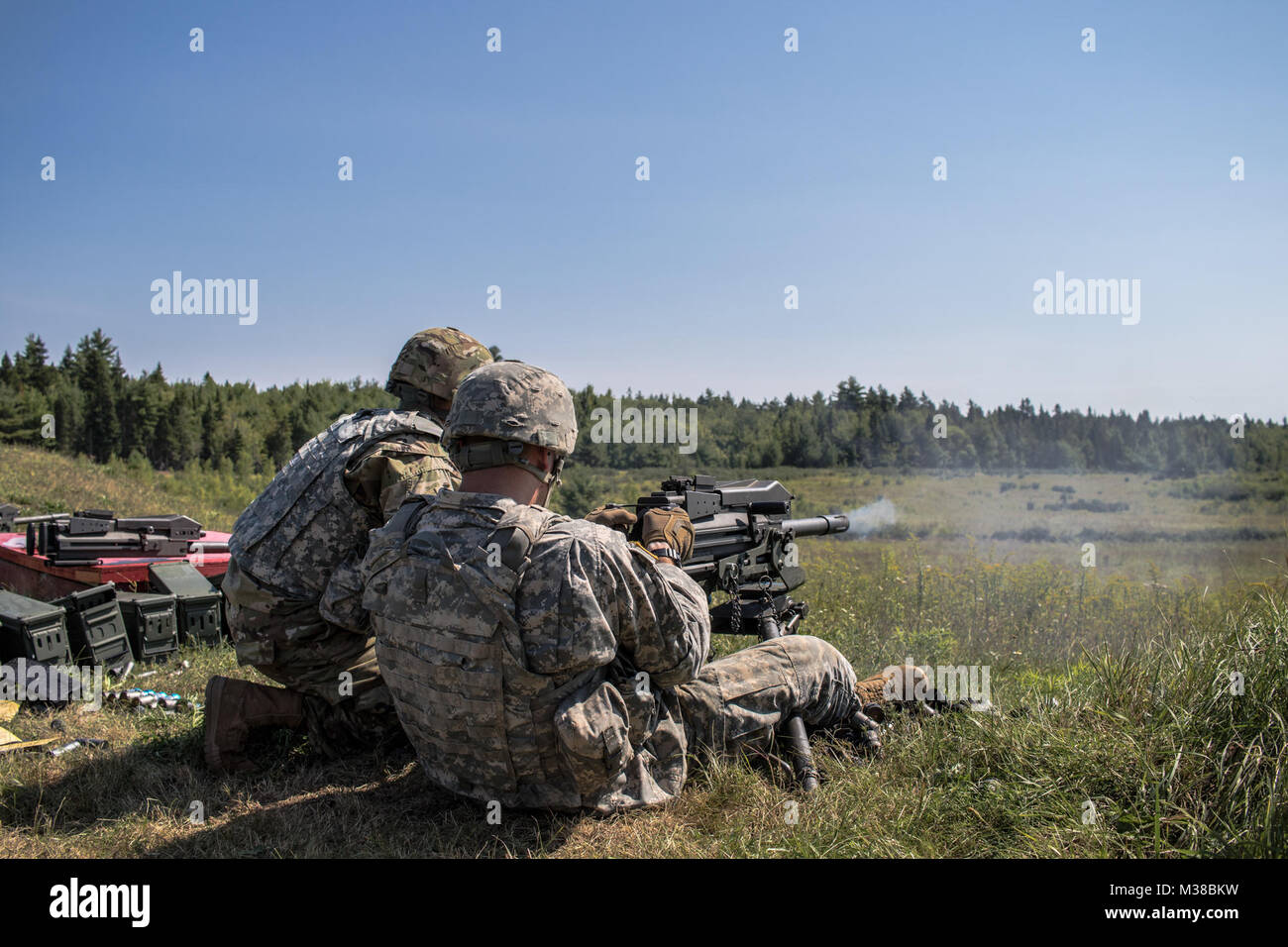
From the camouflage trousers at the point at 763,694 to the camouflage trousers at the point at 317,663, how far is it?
172 centimetres

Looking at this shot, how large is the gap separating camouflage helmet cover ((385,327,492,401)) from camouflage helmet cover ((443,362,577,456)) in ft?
4.32

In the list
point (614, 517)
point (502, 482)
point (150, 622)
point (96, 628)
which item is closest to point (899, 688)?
point (614, 517)

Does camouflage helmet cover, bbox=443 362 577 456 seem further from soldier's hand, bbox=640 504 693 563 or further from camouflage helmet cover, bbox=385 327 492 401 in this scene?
camouflage helmet cover, bbox=385 327 492 401

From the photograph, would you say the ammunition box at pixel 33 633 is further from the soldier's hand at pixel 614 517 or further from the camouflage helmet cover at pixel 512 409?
the camouflage helmet cover at pixel 512 409

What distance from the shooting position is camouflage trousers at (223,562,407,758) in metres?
4.09

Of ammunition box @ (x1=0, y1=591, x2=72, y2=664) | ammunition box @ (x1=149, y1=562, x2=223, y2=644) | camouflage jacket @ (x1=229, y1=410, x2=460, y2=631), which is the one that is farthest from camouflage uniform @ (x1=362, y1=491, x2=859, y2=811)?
ammunition box @ (x1=149, y1=562, x2=223, y2=644)

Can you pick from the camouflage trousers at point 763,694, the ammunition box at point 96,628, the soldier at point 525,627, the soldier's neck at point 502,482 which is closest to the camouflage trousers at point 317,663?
the soldier at point 525,627

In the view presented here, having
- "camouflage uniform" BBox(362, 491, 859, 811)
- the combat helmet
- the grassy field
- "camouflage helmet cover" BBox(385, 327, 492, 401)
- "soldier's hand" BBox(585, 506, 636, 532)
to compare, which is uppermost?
"camouflage helmet cover" BBox(385, 327, 492, 401)

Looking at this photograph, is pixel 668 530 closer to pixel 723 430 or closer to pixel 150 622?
pixel 150 622

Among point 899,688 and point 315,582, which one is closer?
point 315,582

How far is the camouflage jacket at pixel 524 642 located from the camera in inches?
112

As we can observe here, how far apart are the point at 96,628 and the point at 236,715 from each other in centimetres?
248

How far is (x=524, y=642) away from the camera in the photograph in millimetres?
2883

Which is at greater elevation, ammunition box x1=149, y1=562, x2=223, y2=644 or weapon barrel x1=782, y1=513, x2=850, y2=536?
weapon barrel x1=782, y1=513, x2=850, y2=536
